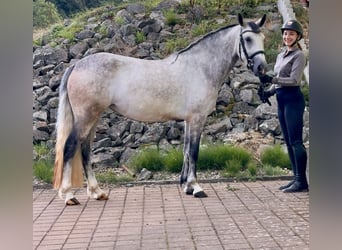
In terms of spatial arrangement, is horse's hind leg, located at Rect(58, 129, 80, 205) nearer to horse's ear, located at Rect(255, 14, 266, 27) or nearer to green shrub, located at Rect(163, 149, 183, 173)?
green shrub, located at Rect(163, 149, 183, 173)

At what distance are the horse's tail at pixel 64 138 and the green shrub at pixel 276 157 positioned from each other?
1467 mm

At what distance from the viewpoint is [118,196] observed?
120 inches

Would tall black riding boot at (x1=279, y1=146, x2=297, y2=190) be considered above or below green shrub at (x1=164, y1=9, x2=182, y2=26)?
below

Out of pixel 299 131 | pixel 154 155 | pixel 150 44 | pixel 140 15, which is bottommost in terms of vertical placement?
pixel 154 155

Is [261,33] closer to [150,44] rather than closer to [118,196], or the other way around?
[150,44]

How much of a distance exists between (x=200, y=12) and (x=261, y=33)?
27.0 inches

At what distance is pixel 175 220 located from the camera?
248 cm

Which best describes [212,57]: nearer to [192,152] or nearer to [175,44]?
[175,44]

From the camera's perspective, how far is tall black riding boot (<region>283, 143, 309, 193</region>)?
2.96 m

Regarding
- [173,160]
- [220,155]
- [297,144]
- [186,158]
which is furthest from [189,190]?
[297,144]

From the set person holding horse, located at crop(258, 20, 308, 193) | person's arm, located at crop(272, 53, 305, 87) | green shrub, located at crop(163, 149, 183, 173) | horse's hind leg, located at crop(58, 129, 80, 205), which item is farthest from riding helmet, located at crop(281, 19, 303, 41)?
horse's hind leg, located at crop(58, 129, 80, 205)

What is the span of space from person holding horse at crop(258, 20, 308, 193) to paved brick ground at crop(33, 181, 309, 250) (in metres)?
0.19

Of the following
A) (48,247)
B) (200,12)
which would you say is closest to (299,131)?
(200,12)

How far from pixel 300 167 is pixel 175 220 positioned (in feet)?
3.40
